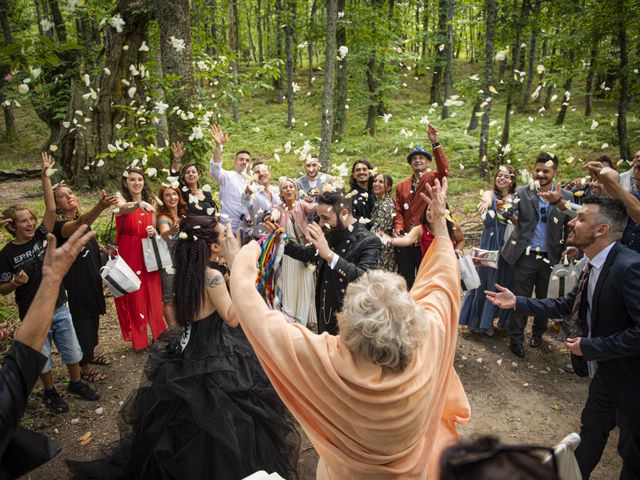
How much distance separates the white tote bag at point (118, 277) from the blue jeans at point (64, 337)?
547 millimetres

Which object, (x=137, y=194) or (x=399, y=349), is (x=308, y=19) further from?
(x=399, y=349)

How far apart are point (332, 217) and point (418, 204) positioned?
2.10 m

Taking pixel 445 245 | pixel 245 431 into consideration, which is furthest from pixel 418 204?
pixel 245 431

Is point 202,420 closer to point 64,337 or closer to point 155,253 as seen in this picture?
point 64,337

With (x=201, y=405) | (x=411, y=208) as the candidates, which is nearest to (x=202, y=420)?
(x=201, y=405)

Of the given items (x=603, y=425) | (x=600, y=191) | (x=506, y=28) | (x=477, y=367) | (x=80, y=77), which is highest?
(x=506, y=28)

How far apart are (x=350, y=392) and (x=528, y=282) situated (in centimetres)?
502

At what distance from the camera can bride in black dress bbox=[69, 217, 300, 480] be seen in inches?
125

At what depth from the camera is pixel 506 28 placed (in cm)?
1417

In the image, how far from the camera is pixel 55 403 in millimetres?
4859

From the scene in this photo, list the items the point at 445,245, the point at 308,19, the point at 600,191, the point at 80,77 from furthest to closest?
the point at 308,19, the point at 80,77, the point at 600,191, the point at 445,245

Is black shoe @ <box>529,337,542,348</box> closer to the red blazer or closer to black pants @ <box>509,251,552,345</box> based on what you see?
black pants @ <box>509,251,552,345</box>

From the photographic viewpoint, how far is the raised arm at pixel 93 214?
4.46 m

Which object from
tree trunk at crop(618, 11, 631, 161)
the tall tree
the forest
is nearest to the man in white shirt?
the forest
